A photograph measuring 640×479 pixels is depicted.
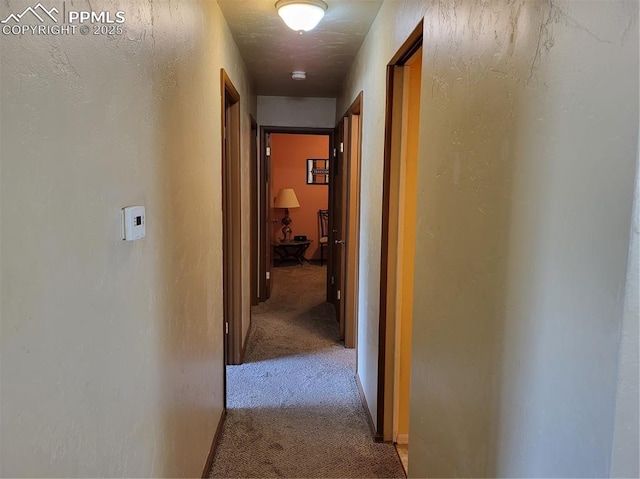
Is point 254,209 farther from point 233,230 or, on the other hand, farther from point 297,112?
point 233,230

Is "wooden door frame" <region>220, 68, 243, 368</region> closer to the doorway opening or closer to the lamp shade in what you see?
the doorway opening

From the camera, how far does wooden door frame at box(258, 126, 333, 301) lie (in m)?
4.98

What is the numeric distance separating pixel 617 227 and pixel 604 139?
0.44 ft

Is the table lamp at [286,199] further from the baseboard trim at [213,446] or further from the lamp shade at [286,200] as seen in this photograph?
the baseboard trim at [213,446]

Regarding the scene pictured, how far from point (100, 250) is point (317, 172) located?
6777 mm

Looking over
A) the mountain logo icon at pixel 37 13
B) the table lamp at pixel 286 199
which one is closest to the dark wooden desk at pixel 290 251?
the table lamp at pixel 286 199

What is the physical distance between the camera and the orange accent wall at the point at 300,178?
7.52 meters

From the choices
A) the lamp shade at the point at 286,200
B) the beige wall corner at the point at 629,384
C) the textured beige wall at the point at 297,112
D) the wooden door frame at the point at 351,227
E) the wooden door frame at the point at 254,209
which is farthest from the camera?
the lamp shade at the point at 286,200

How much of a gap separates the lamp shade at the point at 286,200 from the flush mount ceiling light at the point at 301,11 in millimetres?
4865

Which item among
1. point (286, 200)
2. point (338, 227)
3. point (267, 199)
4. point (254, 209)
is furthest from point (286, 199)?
point (338, 227)

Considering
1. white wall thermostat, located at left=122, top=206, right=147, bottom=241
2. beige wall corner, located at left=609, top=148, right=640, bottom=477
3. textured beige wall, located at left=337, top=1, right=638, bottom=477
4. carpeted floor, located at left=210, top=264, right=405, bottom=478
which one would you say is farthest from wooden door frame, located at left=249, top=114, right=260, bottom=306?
beige wall corner, located at left=609, top=148, right=640, bottom=477

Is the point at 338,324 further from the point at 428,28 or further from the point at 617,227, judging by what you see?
the point at 617,227

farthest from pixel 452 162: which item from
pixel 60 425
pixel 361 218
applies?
pixel 361 218

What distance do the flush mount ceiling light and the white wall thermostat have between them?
148 centimetres
